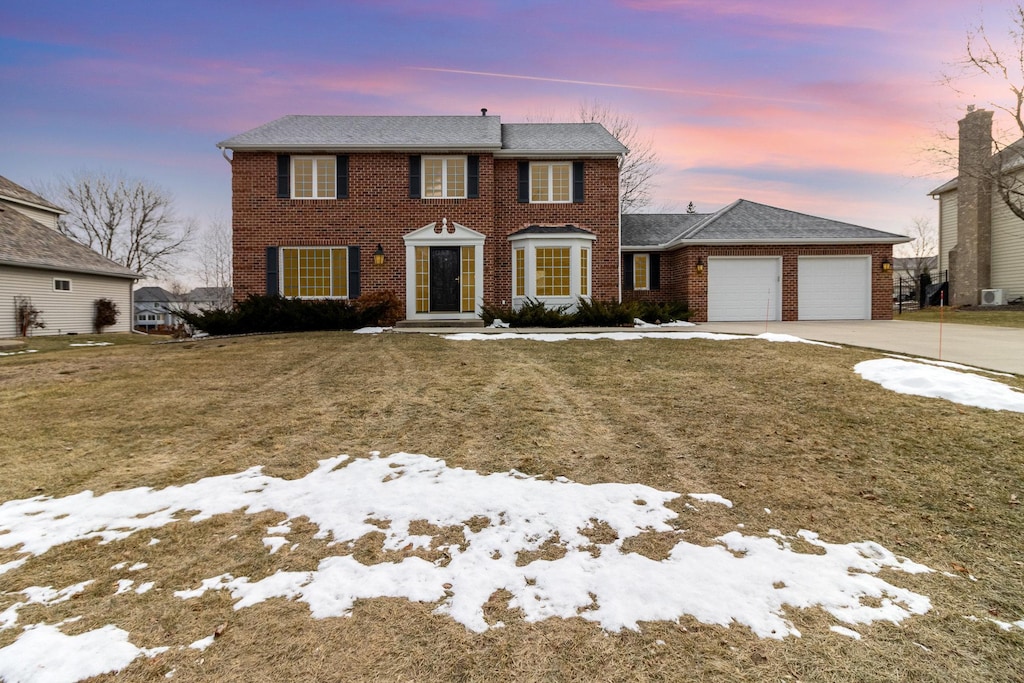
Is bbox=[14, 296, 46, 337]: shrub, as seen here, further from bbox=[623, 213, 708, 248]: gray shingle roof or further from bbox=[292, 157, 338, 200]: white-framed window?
bbox=[623, 213, 708, 248]: gray shingle roof

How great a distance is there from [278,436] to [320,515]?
6.08ft

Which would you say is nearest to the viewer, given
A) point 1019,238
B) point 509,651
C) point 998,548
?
point 509,651

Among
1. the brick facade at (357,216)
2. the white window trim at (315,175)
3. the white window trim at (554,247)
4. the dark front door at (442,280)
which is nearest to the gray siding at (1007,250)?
the white window trim at (554,247)

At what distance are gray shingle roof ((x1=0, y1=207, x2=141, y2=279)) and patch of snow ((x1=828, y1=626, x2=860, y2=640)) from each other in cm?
2371

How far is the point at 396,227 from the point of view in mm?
15797

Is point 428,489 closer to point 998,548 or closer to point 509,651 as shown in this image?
point 509,651

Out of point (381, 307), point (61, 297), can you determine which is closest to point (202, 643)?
point (381, 307)

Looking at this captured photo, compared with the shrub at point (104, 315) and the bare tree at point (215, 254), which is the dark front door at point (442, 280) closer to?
the shrub at point (104, 315)

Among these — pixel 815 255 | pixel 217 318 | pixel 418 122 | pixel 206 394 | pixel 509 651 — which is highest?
pixel 418 122

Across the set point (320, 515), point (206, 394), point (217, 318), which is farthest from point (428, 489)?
point (217, 318)

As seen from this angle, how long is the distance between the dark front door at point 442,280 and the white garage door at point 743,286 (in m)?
8.46

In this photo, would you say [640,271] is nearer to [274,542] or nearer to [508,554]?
[508,554]

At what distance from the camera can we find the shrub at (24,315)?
58.0ft

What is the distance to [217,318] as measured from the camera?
514 inches
